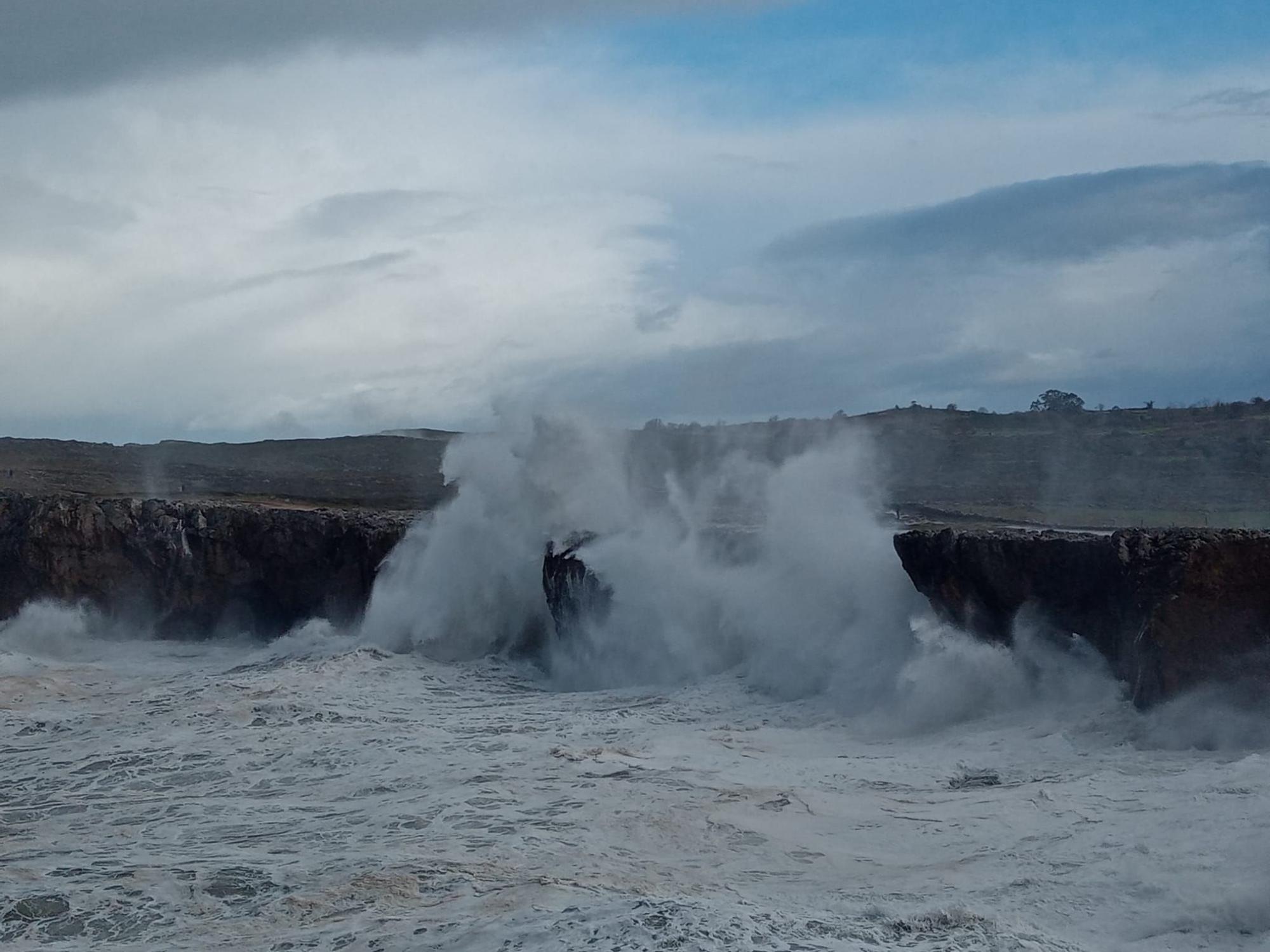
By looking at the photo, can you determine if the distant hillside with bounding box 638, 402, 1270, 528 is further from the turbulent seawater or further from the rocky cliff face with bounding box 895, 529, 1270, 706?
the rocky cliff face with bounding box 895, 529, 1270, 706

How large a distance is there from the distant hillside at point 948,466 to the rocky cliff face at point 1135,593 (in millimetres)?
7834

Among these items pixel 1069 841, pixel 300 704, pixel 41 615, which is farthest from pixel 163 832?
pixel 41 615

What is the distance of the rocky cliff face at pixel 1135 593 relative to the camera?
1311cm

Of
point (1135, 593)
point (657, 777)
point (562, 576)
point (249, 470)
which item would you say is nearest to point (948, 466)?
point (562, 576)

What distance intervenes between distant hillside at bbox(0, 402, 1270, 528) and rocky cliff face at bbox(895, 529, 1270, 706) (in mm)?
7834

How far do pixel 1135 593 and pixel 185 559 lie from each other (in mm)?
19590

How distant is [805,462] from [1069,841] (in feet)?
38.9

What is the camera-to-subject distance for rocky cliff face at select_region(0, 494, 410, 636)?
1022 inches

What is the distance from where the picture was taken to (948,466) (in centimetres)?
4581

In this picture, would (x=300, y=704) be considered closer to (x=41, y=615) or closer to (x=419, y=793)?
(x=419, y=793)

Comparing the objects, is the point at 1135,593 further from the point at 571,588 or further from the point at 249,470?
the point at 249,470

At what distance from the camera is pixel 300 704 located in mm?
17312

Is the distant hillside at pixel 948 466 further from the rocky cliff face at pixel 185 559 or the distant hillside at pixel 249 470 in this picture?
the rocky cliff face at pixel 185 559

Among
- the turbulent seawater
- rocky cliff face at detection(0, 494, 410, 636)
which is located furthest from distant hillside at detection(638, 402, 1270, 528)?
rocky cliff face at detection(0, 494, 410, 636)
